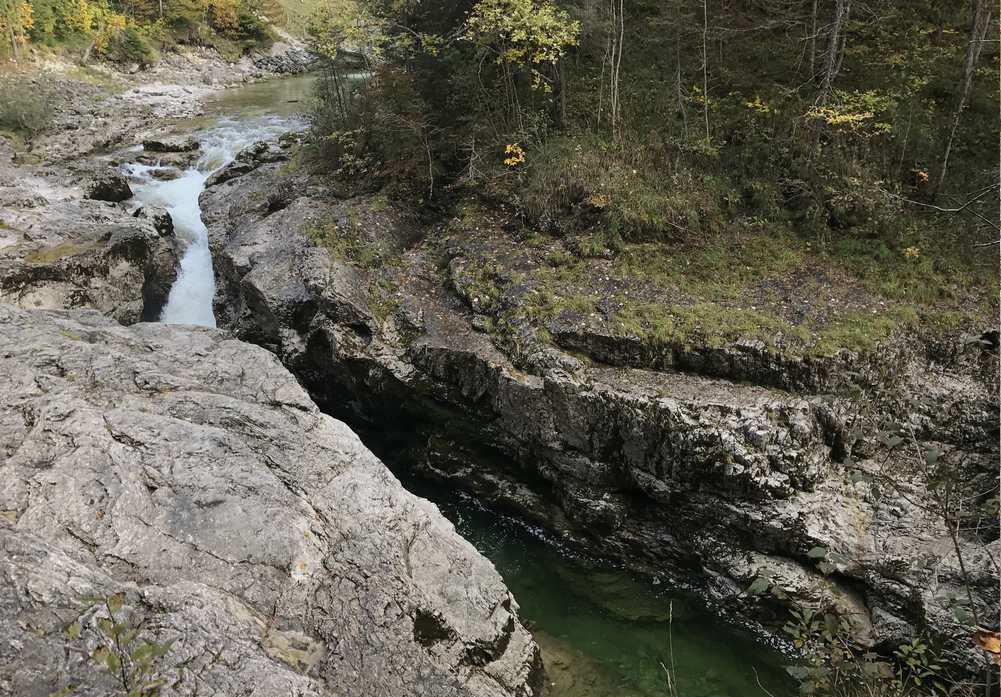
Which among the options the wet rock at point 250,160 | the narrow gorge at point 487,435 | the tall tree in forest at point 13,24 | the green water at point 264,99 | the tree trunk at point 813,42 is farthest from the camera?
the tall tree in forest at point 13,24

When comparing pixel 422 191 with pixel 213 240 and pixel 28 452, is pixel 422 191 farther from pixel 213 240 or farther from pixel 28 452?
pixel 28 452

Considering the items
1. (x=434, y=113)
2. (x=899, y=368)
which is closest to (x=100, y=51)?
(x=434, y=113)

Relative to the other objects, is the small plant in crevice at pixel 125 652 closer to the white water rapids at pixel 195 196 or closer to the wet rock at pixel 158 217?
the white water rapids at pixel 195 196

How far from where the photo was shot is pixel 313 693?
472 cm

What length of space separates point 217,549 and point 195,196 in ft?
45.9

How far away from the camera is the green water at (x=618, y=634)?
295 inches

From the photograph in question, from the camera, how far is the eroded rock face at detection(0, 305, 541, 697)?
4.52m

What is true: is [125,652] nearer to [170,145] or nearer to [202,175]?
[202,175]

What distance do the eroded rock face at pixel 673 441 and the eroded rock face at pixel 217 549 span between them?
8.32 ft

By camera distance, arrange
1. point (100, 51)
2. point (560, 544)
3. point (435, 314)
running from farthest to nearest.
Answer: point (100, 51), point (435, 314), point (560, 544)

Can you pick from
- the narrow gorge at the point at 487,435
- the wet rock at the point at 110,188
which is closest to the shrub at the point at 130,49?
the wet rock at the point at 110,188

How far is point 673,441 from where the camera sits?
8281mm

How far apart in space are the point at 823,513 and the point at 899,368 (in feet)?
8.21

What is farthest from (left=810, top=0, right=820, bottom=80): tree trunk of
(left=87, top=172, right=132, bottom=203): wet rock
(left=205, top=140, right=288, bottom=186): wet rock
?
(left=87, top=172, right=132, bottom=203): wet rock
